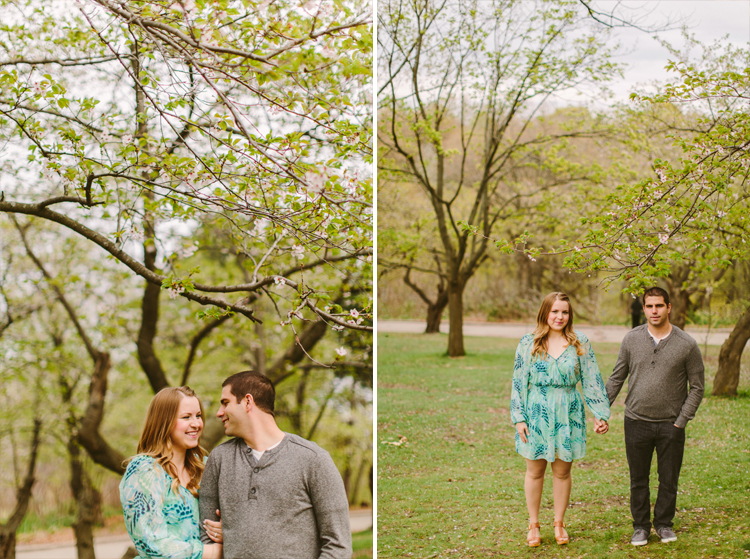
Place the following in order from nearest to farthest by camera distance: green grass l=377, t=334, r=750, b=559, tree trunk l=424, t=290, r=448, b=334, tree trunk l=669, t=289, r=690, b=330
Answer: green grass l=377, t=334, r=750, b=559, tree trunk l=669, t=289, r=690, b=330, tree trunk l=424, t=290, r=448, b=334

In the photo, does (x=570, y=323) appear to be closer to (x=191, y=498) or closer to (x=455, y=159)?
(x=191, y=498)

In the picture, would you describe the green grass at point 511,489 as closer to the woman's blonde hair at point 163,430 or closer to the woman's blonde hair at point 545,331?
the woman's blonde hair at point 545,331

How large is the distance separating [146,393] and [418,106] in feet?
22.5

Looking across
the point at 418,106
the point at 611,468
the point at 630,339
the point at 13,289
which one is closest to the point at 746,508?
the point at 611,468

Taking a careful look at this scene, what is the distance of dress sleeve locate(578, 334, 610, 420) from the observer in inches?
113

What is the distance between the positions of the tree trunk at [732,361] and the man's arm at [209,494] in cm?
435

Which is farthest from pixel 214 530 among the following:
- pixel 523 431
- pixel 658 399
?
pixel 658 399

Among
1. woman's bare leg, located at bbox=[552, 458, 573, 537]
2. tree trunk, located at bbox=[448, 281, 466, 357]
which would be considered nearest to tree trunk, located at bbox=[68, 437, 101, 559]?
tree trunk, located at bbox=[448, 281, 466, 357]

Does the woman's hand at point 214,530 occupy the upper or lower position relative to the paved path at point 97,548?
upper

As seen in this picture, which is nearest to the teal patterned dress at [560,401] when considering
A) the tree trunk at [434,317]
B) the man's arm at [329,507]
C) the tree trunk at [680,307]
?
the man's arm at [329,507]

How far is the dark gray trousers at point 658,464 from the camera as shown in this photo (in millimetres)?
2953

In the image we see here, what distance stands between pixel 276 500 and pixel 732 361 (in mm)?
4268

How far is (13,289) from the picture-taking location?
27.1ft

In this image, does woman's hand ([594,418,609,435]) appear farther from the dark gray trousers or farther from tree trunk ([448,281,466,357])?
tree trunk ([448,281,466,357])
